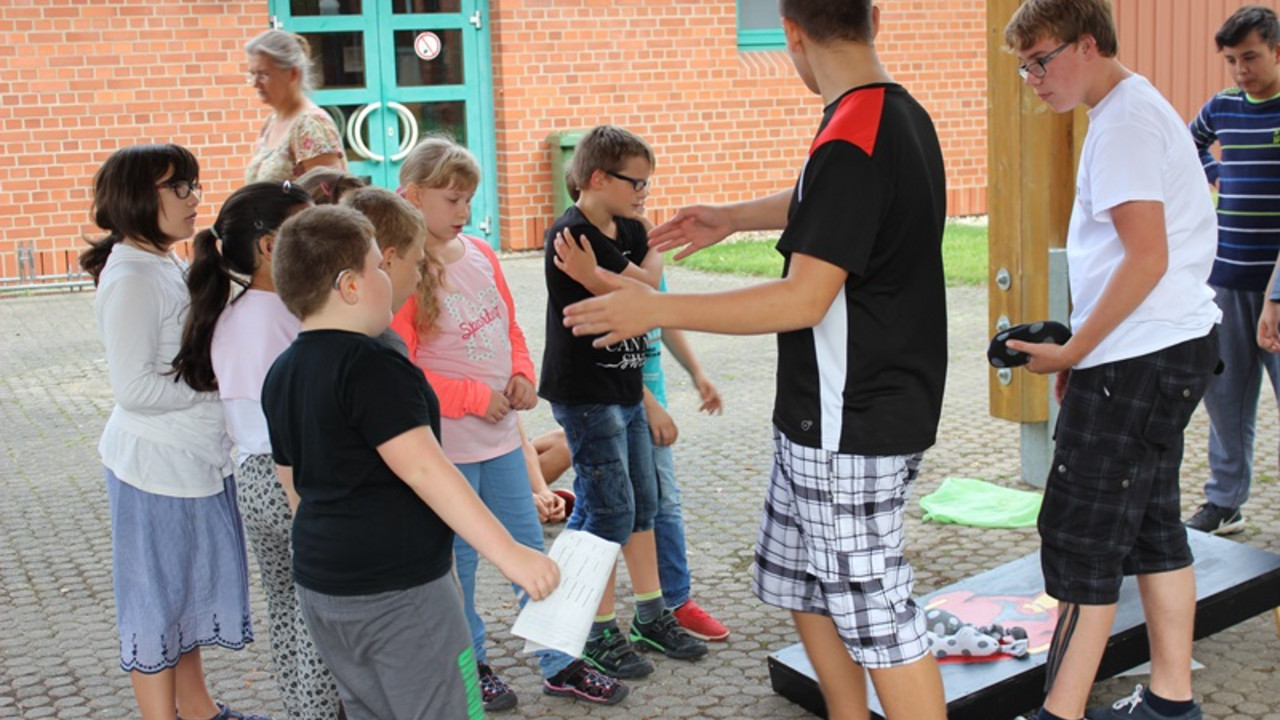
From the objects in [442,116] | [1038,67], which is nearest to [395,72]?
[442,116]

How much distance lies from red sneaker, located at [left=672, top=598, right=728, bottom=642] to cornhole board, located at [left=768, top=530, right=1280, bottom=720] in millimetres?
469

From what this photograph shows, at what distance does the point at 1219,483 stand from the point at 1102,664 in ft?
6.22

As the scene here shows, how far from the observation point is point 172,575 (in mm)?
3932

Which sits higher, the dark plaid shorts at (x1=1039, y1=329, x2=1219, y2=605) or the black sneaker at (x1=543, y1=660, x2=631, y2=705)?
the dark plaid shorts at (x1=1039, y1=329, x2=1219, y2=605)

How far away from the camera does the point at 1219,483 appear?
227 inches

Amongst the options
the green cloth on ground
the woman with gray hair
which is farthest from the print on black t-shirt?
the green cloth on ground

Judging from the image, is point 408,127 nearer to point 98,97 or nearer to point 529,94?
point 529,94

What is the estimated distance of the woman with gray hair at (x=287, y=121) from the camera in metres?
6.18

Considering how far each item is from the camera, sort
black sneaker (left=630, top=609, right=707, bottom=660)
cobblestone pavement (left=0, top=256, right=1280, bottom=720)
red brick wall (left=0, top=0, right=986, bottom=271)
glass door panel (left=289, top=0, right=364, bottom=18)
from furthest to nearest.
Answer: glass door panel (left=289, top=0, right=364, bottom=18), red brick wall (left=0, top=0, right=986, bottom=271), black sneaker (left=630, top=609, right=707, bottom=660), cobblestone pavement (left=0, top=256, right=1280, bottom=720)

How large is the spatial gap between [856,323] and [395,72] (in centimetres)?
1179

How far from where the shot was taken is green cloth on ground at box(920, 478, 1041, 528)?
6066 mm

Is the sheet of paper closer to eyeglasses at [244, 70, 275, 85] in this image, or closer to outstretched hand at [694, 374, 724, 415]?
outstretched hand at [694, 374, 724, 415]

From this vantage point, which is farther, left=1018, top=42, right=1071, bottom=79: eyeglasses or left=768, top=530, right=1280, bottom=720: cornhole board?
left=768, top=530, right=1280, bottom=720: cornhole board

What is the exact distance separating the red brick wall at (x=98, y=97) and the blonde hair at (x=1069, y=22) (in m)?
10.7
